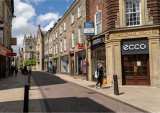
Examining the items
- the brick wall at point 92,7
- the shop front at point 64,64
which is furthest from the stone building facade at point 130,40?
the shop front at point 64,64

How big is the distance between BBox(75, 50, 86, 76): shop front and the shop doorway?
386 inches

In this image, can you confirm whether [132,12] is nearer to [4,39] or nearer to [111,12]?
[111,12]

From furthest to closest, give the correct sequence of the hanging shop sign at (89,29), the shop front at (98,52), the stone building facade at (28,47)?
the stone building facade at (28,47) < the hanging shop sign at (89,29) < the shop front at (98,52)

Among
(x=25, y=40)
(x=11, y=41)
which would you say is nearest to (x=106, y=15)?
(x=11, y=41)

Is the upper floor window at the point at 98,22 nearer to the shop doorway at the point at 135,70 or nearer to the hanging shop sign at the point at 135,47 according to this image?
Answer: the hanging shop sign at the point at 135,47

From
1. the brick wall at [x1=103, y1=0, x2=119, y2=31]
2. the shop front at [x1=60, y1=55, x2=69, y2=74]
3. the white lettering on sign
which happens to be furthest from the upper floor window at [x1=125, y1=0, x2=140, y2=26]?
the shop front at [x1=60, y1=55, x2=69, y2=74]

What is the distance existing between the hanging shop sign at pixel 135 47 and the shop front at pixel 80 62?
10.0 m

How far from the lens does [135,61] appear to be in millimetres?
26031

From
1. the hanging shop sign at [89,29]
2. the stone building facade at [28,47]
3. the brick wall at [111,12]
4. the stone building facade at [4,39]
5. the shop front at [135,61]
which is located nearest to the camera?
the shop front at [135,61]

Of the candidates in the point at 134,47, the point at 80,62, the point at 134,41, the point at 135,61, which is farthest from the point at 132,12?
the point at 80,62

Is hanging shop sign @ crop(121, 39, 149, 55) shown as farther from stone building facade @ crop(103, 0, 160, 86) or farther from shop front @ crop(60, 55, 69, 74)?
shop front @ crop(60, 55, 69, 74)

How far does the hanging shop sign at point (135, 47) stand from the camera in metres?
25.3

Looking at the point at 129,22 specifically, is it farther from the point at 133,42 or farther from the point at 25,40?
the point at 25,40

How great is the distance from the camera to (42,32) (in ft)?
310
